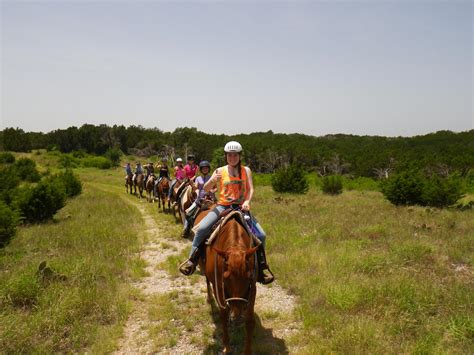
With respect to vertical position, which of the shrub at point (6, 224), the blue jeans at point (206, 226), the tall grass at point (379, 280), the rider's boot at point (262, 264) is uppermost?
the blue jeans at point (206, 226)

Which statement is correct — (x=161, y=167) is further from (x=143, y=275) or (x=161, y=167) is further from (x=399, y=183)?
(x=399, y=183)

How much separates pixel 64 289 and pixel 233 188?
4.23 m

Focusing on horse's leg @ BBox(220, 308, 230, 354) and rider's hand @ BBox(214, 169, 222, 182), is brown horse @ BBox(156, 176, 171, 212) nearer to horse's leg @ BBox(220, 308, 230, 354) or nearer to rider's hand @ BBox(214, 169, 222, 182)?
rider's hand @ BBox(214, 169, 222, 182)

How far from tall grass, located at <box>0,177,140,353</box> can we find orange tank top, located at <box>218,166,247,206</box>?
3011 millimetres

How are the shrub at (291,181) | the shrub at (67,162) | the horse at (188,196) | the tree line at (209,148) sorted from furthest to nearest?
the tree line at (209,148) < the shrub at (67,162) < the shrub at (291,181) < the horse at (188,196)

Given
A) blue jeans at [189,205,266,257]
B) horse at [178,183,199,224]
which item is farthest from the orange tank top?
horse at [178,183,199,224]

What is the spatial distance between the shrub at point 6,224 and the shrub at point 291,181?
18.6 m

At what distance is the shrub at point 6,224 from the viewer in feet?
28.7

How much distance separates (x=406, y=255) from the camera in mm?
8219

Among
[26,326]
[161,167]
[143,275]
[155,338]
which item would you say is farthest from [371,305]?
[161,167]

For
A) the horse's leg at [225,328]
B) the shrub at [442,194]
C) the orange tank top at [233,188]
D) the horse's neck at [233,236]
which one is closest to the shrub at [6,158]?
the orange tank top at [233,188]

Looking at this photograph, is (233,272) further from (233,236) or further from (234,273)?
(233,236)

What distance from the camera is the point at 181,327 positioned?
546 cm

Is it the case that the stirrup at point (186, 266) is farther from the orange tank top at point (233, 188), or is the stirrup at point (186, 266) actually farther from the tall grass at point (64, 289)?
the tall grass at point (64, 289)
